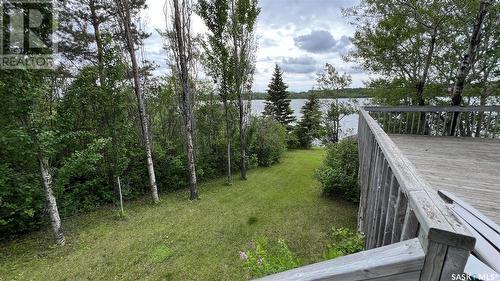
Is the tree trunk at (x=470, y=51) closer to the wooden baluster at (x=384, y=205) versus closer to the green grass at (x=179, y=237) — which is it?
the green grass at (x=179, y=237)

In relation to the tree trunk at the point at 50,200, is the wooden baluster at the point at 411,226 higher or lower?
higher

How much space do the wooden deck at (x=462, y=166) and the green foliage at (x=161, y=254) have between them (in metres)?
5.16

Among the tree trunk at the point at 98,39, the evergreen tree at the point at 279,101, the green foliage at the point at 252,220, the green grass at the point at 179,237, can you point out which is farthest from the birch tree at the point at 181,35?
the evergreen tree at the point at 279,101

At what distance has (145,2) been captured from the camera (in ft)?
29.9

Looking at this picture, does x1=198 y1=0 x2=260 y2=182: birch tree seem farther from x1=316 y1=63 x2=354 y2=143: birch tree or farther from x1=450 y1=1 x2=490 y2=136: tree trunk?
x1=316 y1=63 x2=354 y2=143: birch tree

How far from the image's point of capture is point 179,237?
250 inches

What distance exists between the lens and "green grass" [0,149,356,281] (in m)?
4.93

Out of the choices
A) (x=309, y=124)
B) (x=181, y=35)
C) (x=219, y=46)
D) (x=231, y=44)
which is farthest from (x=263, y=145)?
(x=309, y=124)

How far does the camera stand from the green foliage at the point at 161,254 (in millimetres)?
5305

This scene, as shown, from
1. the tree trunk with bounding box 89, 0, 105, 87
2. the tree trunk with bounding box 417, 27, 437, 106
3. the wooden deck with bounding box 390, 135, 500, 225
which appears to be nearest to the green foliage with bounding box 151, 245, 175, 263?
the wooden deck with bounding box 390, 135, 500, 225

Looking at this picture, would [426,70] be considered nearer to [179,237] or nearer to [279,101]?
[179,237]

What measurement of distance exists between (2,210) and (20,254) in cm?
123

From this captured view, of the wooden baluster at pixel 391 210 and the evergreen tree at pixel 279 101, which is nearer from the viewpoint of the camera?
the wooden baluster at pixel 391 210

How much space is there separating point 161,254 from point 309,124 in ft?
68.0
